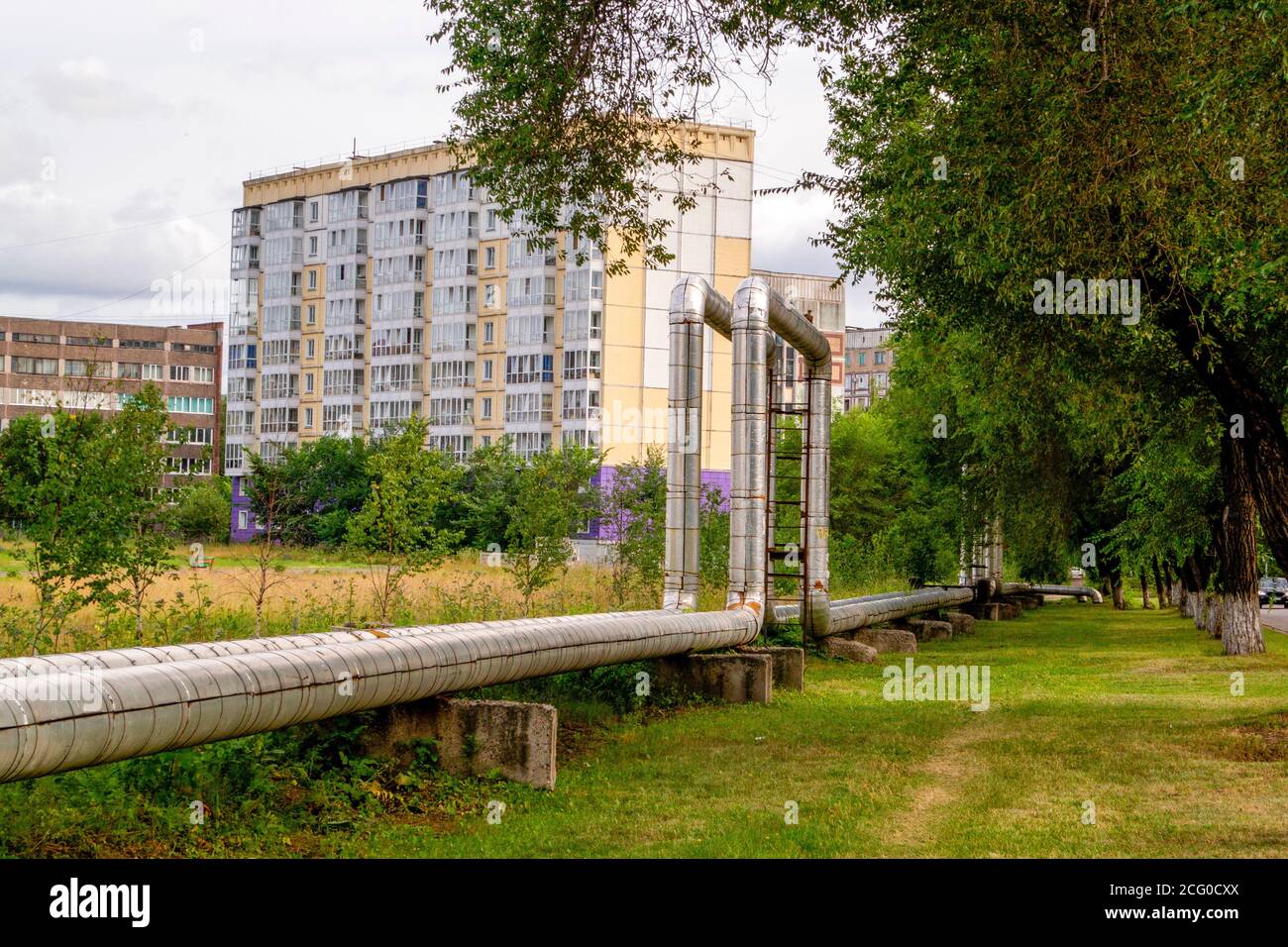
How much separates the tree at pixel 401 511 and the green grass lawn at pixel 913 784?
187 inches

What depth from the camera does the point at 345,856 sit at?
8594 mm

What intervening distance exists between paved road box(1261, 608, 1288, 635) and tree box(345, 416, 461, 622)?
1125 inches

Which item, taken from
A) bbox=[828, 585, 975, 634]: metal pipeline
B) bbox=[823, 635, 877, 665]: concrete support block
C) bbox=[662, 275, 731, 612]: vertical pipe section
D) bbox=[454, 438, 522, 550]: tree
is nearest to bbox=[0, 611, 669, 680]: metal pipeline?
bbox=[662, 275, 731, 612]: vertical pipe section

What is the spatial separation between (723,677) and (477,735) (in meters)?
6.36

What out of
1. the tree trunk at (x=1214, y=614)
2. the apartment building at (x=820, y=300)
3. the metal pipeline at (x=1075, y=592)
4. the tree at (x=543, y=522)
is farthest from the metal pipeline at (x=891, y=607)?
the apartment building at (x=820, y=300)

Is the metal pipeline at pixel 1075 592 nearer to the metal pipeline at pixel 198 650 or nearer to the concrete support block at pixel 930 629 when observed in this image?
the concrete support block at pixel 930 629

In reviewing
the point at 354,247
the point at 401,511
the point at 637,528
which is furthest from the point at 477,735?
the point at 354,247

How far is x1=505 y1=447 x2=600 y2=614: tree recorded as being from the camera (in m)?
21.5

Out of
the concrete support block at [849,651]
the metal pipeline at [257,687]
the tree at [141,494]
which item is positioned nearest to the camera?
the metal pipeline at [257,687]

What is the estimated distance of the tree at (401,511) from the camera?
18.6 metres

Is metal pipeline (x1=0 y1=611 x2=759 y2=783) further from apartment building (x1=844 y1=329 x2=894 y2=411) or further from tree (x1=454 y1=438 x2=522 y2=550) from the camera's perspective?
apartment building (x1=844 y1=329 x2=894 y2=411)

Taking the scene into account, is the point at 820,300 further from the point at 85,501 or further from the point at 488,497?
the point at 85,501
